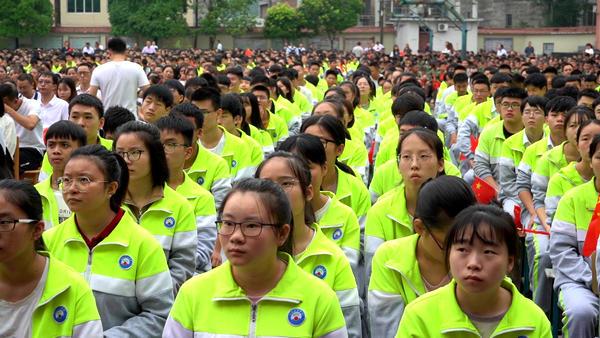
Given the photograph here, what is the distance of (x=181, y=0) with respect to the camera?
59.2m

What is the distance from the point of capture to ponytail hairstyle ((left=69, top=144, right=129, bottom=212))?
190 inches

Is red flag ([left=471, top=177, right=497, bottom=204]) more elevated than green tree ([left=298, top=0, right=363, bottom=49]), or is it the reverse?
green tree ([left=298, top=0, right=363, bottom=49])

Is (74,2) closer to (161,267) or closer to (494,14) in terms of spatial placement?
(494,14)

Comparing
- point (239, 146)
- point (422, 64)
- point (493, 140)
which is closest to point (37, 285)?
point (239, 146)

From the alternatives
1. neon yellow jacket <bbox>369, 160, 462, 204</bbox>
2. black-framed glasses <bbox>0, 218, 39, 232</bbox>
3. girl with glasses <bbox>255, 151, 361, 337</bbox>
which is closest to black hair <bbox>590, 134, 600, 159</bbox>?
neon yellow jacket <bbox>369, 160, 462, 204</bbox>

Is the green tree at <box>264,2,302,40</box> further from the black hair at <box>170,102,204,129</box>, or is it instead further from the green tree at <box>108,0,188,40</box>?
the black hair at <box>170,102,204,129</box>

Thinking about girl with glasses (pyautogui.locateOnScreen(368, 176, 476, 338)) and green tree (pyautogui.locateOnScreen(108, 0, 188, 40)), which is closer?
girl with glasses (pyautogui.locateOnScreen(368, 176, 476, 338))

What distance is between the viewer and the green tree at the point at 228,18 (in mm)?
59375

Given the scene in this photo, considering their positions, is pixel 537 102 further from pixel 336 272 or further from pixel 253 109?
pixel 336 272

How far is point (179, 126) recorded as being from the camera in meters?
6.52

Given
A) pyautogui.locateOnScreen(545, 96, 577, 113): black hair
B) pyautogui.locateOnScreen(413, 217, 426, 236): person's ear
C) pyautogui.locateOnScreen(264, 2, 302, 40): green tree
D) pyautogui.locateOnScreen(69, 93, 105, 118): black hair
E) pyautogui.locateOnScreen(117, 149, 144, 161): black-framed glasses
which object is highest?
pyautogui.locateOnScreen(264, 2, 302, 40): green tree

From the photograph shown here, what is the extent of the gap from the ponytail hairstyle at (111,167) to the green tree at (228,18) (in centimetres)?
5477

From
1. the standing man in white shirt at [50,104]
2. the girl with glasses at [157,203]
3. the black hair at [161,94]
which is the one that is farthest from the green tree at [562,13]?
the girl with glasses at [157,203]

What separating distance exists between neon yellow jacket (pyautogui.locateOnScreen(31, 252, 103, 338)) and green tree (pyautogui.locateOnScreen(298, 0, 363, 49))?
184 feet
